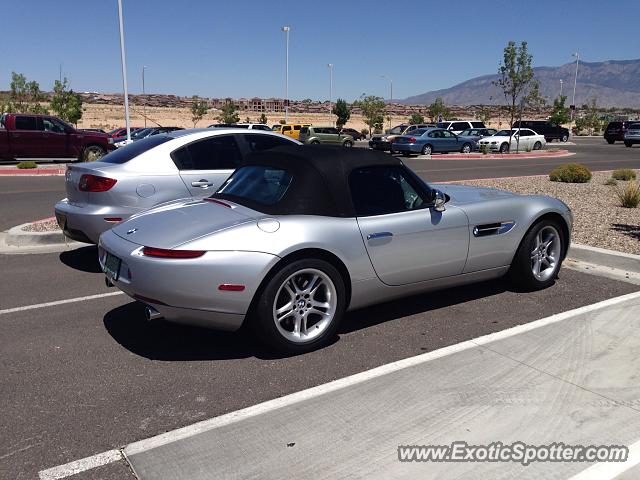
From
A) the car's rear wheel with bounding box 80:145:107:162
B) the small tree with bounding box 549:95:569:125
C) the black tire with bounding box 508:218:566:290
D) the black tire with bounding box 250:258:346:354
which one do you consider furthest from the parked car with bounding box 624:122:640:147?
the black tire with bounding box 250:258:346:354

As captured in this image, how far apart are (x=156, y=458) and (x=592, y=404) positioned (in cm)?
254

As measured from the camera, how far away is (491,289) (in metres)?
5.86

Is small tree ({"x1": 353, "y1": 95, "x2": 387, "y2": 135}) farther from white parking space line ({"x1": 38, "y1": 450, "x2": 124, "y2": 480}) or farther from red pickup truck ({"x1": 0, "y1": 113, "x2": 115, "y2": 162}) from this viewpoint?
white parking space line ({"x1": 38, "y1": 450, "x2": 124, "y2": 480})

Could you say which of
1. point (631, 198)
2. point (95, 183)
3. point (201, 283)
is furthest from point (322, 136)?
point (201, 283)

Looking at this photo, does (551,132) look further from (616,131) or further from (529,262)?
(529,262)

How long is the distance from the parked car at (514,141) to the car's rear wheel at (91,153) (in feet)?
67.9

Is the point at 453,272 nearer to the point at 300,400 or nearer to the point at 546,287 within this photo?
the point at 546,287

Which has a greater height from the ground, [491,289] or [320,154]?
[320,154]

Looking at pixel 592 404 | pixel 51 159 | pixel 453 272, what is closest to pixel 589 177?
pixel 453 272

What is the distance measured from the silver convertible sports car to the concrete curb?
1686 mm

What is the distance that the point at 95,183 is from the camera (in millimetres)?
6219

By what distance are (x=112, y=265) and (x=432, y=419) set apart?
2.53 metres

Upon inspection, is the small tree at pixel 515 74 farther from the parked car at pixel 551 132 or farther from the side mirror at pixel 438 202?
the side mirror at pixel 438 202

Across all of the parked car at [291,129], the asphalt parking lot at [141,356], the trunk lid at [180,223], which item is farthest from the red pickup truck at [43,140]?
the parked car at [291,129]
